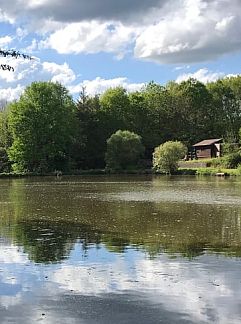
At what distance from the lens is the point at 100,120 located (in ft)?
328

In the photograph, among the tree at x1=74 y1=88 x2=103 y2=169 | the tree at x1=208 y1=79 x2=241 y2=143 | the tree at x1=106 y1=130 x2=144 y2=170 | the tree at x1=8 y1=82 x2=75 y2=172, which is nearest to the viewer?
the tree at x1=8 y1=82 x2=75 y2=172

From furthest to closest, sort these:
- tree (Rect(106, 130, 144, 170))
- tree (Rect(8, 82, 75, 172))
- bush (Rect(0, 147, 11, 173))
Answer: bush (Rect(0, 147, 11, 173))
tree (Rect(106, 130, 144, 170))
tree (Rect(8, 82, 75, 172))

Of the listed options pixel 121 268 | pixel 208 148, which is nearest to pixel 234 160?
pixel 208 148

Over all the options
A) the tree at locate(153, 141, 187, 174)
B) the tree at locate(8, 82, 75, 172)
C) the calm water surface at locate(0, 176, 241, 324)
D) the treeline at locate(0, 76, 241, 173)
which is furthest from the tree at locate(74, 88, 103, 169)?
the calm water surface at locate(0, 176, 241, 324)

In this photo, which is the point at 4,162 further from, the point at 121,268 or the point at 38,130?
the point at 121,268

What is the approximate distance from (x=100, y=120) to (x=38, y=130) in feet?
54.1

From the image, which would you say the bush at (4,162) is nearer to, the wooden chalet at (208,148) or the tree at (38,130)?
the tree at (38,130)

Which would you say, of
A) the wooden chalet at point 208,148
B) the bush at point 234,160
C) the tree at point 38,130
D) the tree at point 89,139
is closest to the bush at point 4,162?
the tree at point 38,130

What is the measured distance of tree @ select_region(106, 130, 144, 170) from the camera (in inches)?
3417

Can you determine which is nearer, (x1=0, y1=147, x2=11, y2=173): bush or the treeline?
the treeline

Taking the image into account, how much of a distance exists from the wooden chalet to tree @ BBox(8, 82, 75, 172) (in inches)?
1118

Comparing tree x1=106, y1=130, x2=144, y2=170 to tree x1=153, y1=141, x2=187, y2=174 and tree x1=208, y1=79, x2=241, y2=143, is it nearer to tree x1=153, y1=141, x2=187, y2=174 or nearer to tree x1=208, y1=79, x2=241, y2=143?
Result: tree x1=153, y1=141, x2=187, y2=174

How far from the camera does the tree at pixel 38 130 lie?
86000 millimetres

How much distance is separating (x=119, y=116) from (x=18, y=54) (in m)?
92.9
